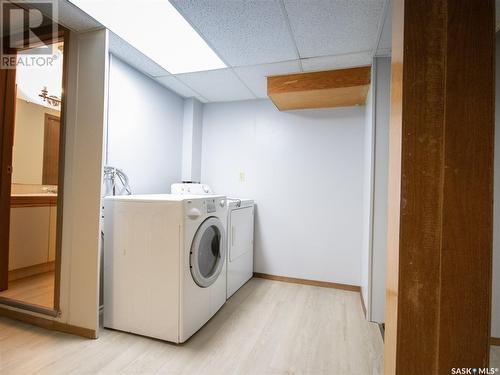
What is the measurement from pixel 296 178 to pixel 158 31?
187cm

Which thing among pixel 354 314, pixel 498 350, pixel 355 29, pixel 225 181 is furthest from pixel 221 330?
pixel 355 29

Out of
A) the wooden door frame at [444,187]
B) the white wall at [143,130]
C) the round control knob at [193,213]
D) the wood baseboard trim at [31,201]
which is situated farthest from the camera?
the wood baseboard trim at [31,201]

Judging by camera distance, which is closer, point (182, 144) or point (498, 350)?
point (498, 350)

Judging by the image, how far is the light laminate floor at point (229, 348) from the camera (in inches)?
54.7

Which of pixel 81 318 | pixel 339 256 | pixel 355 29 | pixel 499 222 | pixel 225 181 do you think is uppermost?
pixel 355 29

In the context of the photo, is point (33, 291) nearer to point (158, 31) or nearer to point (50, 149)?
point (50, 149)

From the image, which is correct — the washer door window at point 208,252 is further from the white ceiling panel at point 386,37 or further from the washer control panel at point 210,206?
the white ceiling panel at point 386,37

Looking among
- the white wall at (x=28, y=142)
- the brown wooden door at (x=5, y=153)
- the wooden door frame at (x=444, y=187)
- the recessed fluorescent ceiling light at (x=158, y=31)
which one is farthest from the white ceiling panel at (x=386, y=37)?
the white wall at (x=28, y=142)

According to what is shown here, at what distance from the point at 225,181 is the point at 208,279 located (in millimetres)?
1465

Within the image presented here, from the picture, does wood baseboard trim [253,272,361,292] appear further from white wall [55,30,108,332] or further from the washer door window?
white wall [55,30,108,332]

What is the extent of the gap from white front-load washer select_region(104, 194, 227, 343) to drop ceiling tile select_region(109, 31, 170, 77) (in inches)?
47.0

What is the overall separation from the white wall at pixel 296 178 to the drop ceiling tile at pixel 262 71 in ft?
1.50

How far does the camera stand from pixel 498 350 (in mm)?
1657

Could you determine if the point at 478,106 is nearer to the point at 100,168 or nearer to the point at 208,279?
the point at 208,279
